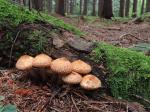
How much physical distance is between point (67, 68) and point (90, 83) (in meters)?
0.29

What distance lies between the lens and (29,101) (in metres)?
3.47

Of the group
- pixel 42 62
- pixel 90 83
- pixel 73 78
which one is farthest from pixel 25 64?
pixel 90 83

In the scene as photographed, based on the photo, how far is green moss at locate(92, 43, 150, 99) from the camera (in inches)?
146

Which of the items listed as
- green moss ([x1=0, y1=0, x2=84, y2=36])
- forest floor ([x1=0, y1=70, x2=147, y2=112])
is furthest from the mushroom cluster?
green moss ([x1=0, y1=0, x2=84, y2=36])

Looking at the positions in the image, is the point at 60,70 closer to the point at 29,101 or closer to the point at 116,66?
the point at 29,101

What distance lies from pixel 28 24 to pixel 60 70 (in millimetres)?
1043

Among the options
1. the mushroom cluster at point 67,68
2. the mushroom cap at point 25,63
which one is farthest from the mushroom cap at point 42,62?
the mushroom cap at point 25,63

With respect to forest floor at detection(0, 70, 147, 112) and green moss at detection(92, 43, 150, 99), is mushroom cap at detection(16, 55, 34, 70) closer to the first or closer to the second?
forest floor at detection(0, 70, 147, 112)

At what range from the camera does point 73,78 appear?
3422 mm

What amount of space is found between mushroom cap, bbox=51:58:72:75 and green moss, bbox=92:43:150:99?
1.46 feet

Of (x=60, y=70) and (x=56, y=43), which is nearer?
(x=60, y=70)

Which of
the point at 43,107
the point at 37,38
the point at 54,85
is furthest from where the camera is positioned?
the point at 37,38

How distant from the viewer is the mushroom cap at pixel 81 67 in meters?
3.50

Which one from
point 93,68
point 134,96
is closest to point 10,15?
point 93,68
